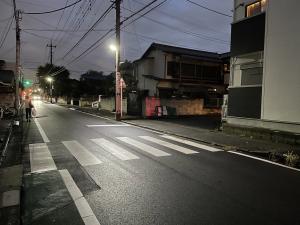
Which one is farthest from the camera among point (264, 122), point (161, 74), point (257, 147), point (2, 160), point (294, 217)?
point (161, 74)

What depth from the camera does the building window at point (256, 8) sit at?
13469 millimetres

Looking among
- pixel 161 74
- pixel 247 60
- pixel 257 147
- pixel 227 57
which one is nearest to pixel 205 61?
pixel 227 57

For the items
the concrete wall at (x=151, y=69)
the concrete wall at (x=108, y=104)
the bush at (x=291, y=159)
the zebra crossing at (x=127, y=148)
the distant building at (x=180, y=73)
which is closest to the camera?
the bush at (x=291, y=159)

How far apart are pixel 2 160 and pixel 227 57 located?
106 ft

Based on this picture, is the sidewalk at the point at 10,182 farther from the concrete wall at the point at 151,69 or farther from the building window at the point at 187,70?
the building window at the point at 187,70

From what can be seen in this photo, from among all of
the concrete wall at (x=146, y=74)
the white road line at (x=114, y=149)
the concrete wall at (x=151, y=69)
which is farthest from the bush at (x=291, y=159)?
the concrete wall at (x=146, y=74)

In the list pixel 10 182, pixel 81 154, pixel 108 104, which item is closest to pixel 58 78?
pixel 108 104

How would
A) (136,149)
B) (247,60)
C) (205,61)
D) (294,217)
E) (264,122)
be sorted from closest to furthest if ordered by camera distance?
(294,217), (136,149), (264,122), (247,60), (205,61)

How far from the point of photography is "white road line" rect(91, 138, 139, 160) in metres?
8.99

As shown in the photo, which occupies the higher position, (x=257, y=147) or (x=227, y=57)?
(x=227, y=57)

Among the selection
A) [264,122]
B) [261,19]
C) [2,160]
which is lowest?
[2,160]

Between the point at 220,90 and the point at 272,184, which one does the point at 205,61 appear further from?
the point at 272,184

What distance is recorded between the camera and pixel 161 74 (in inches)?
1273

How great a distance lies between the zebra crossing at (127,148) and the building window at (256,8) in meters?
7.53
